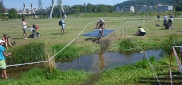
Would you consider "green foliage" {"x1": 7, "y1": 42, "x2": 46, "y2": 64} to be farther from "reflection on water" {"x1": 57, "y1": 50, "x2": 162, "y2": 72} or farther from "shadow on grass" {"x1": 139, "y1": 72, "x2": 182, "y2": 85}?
"shadow on grass" {"x1": 139, "y1": 72, "x2": 182, "y2": 85}

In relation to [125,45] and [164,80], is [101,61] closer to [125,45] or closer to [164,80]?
[125,45]

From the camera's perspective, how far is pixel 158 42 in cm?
1711

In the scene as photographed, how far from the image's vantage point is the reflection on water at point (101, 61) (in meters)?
11.4

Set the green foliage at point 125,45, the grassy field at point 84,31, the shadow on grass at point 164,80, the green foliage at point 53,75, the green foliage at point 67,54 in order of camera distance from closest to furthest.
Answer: the shadow on grass at point 164,80
the green foliage at point 53,75
the green foliage at point 67,54
the green foliage at point 125,45
the grassy field at point 84,31

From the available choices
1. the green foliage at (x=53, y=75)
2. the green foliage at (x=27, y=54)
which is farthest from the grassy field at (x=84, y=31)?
the green foliage at (x=53, y=75)

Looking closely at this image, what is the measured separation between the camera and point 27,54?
12211mm

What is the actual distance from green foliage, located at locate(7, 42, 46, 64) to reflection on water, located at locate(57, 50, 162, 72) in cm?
116

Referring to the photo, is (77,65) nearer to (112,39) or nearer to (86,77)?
(86,77)

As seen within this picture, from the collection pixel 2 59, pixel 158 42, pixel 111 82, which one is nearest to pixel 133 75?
pixel 111 82

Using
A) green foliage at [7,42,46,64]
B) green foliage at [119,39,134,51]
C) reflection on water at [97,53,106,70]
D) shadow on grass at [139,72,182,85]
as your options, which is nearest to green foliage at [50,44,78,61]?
green foliage at [7,42,46,64]

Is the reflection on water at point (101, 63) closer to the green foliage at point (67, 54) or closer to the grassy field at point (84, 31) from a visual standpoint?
the green foliage at point (67, 54)

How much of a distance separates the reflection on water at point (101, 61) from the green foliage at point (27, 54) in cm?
116

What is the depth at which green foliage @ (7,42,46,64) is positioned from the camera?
11.9 m

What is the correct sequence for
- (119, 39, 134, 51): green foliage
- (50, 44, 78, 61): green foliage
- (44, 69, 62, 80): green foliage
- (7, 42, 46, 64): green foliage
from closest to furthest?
Answer: (44, 69, 62, 80): green foliage, (7, 42, 46, 64): green foliage, (50, 44, 78, 61): green foliage, (119, 39, 134, 51): green foliage
